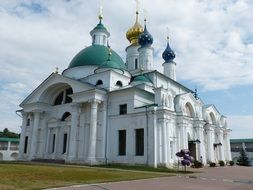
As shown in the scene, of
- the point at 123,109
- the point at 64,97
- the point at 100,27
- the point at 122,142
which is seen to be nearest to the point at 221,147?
the point at 122,142

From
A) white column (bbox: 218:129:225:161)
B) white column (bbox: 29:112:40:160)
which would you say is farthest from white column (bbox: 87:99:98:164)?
white column (bbox: 218:129:225:161)

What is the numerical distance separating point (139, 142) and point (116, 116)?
387 cm

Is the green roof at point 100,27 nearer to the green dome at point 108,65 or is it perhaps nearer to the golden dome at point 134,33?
the golden dome at point 134,33

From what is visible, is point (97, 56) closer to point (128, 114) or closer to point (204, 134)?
point (128, 114)

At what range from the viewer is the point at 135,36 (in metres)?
43.5

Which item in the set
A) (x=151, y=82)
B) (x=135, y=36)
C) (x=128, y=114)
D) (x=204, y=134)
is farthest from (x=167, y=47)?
(x=128, y=114)

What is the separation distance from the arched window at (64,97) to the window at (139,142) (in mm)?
11068

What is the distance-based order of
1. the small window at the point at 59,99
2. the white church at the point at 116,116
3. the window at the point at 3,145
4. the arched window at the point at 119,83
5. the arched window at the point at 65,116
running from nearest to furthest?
1. the white church at the point at 116,116
2. the arched window at the point at 119,83
3. the arched window at the point at 65,116
4. the small window at the point at 59,99
5. the window at the point at 3,145

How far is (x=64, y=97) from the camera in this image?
34.3 meters

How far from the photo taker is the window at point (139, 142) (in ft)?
86.6

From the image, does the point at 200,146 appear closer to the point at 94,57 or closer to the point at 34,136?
the point at 94,57

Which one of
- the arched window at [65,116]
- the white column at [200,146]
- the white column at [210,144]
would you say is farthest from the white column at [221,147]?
the arched window at [65,116]

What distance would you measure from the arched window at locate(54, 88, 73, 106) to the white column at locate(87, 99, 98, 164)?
6896 mm

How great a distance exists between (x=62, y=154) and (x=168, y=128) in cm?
1347
